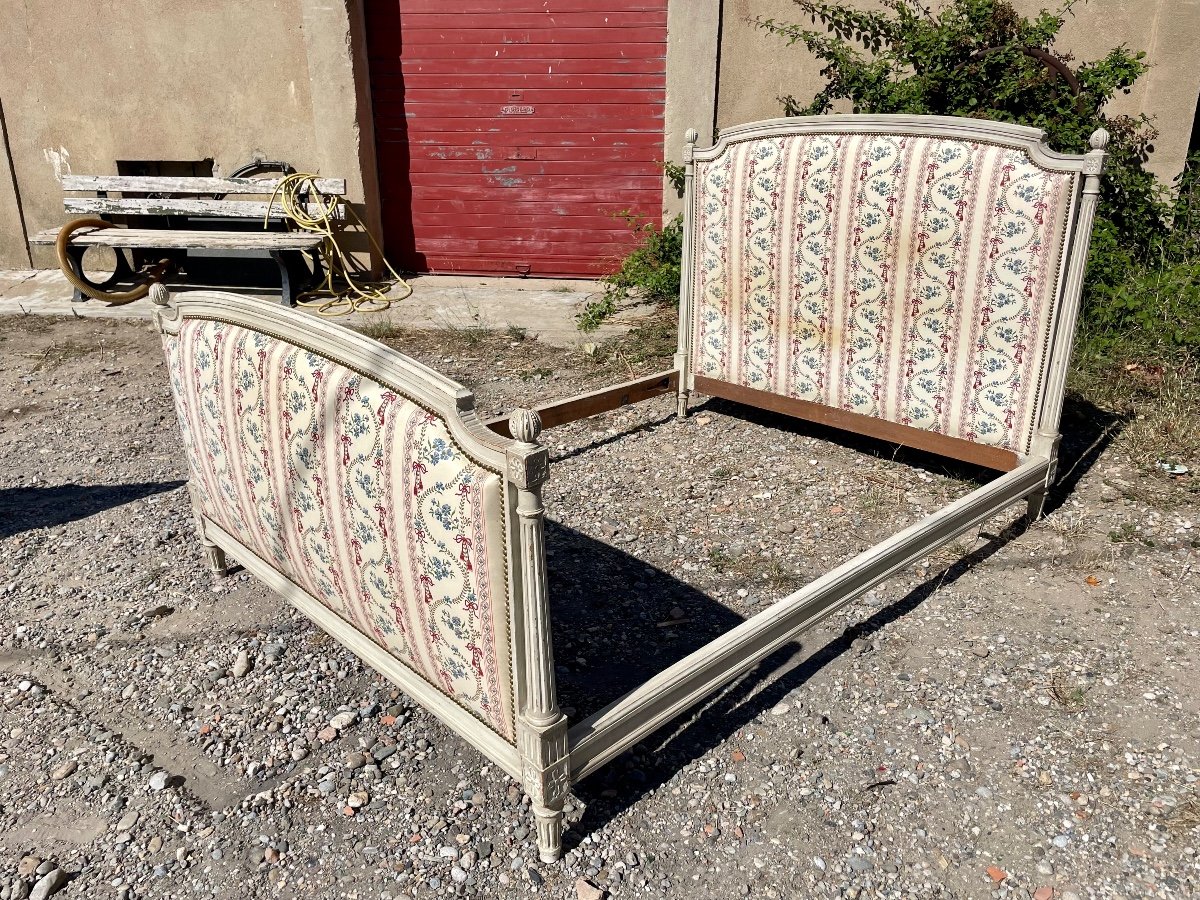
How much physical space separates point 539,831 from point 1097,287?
5.37 meters

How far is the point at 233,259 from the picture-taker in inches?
327

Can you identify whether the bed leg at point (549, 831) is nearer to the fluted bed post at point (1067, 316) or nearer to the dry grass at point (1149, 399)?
the fluted bed post at point (1067, 316)

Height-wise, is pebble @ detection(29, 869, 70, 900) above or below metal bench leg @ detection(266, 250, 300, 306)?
below

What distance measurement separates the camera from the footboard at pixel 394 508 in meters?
2.12

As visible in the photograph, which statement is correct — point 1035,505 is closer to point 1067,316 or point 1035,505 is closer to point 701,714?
point 1067,316

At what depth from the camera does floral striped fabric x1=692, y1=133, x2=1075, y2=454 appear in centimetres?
384

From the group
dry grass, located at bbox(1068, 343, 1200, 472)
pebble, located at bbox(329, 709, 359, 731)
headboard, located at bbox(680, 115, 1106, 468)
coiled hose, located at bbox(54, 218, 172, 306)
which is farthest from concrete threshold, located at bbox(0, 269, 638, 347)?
pebble, located at bbox(329, 709, 359, 731)

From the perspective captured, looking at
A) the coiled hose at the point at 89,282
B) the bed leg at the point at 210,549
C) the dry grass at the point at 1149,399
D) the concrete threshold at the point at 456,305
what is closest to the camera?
the bed leg at the point at 210,549

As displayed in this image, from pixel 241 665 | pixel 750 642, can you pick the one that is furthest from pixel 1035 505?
pixel 241 665

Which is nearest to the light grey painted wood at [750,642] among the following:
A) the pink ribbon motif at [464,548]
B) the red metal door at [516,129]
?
the pink ribbon motif at [464,548]

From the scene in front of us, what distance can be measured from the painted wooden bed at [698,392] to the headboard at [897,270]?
0.04 feet

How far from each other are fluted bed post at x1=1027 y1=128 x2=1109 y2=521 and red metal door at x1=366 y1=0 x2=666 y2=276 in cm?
514

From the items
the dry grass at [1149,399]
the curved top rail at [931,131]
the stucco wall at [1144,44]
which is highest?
the stucco wall at [1144,44]

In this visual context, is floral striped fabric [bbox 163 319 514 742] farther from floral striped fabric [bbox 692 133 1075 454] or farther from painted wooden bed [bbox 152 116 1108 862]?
floral striped fabric [bbox 692 133 1075 454]
